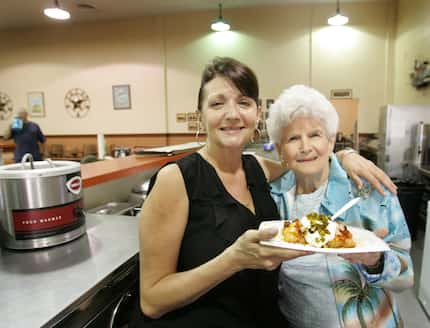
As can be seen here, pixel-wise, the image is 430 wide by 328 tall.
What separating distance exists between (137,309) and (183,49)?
6.21m

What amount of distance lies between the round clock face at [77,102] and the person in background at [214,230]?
22.0ft

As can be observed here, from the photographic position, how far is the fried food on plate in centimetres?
88

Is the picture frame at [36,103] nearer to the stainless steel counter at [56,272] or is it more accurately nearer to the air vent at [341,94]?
the air vent at [341,94]

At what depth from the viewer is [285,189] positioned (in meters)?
1.28

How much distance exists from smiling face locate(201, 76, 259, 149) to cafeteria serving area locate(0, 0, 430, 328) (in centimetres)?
102

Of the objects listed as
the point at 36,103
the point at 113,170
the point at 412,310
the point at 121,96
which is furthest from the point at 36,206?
the point at 36,103

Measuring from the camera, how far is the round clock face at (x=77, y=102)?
711 cm

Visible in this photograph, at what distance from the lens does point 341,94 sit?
6086 mm

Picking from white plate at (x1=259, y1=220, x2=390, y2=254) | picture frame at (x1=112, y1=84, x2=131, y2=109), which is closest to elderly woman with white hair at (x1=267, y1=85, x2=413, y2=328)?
white plate at (x1=259, y1=220, x2=390, y2=254)

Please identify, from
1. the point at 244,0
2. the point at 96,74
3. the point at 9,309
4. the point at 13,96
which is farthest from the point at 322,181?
the point at 13,96

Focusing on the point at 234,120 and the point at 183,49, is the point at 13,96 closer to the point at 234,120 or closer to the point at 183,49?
the point at 183,49

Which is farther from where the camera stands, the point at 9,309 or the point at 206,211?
the point at 206,211

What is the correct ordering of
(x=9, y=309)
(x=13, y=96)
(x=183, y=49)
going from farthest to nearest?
(x=13, y=96)
(x=183, y=49)
(x=9, y=309)

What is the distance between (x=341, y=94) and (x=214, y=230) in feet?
19.2
